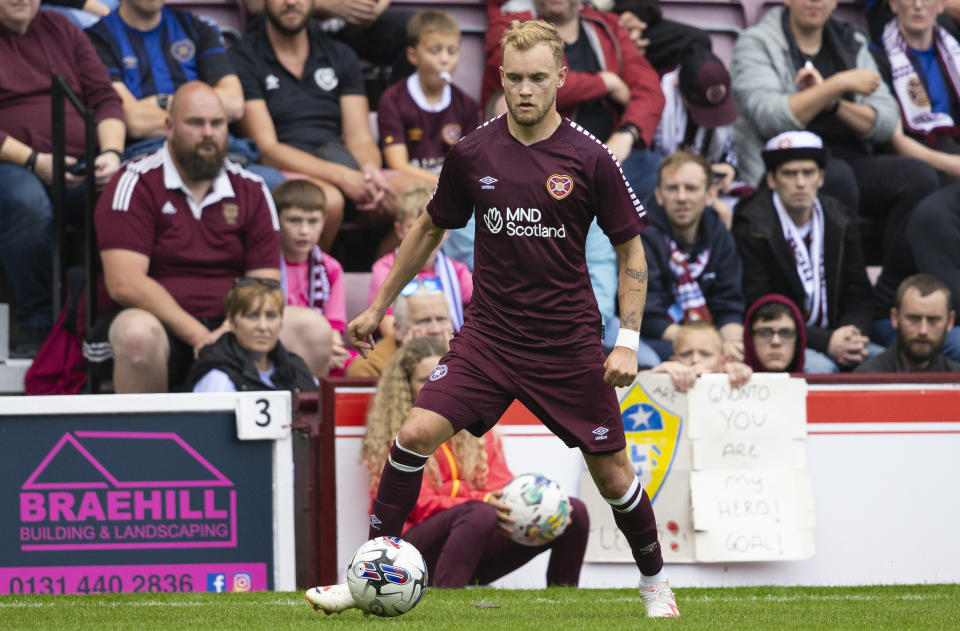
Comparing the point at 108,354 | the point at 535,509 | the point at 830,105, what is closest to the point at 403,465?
the point at 535,509

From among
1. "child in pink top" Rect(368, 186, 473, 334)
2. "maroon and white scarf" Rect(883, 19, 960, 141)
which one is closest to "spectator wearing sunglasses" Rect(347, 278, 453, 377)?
"child in pink top" Rect(368, 186, 473, 334)

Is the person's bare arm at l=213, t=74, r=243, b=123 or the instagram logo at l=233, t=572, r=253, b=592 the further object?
the person's bare arm at l=213, t=74, r=243, b=123

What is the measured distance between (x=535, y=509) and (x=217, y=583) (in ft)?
4.87

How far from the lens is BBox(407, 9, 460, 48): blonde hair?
918 cm

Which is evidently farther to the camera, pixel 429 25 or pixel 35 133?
pixel 429 25

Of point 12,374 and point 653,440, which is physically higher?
point 12,374

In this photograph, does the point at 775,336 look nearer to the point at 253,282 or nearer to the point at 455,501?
the point at 455,501

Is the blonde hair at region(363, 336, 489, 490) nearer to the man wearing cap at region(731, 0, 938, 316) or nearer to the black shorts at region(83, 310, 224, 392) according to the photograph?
the black shorts at region(83, 310, 224, 392)

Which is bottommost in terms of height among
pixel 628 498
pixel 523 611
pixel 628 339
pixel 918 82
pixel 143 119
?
pixel 523 611

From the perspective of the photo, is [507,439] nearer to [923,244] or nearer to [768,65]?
[923,244]

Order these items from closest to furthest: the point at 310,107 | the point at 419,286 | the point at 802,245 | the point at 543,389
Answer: the point at 543,389
the point at 419,286
the point at 802,245
the point at 310,107

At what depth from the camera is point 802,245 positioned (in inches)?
349

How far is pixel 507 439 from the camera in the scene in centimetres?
691

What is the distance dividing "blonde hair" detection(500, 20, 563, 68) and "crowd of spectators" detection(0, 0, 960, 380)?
260cm
